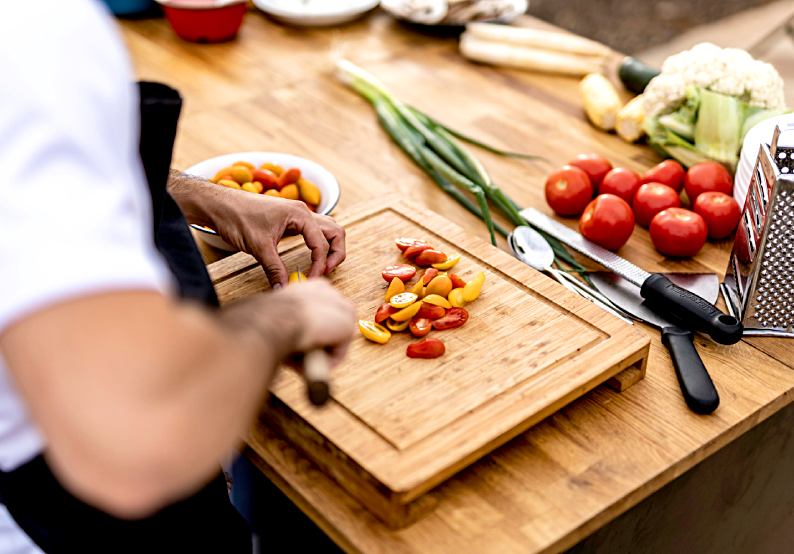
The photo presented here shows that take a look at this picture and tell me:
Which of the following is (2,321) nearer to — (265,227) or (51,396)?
(51,396)

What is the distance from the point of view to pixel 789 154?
1.42 m

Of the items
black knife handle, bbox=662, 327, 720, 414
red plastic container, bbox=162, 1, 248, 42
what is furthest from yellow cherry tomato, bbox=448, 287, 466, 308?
red plastic container, bbox=162, 1, 248, 42

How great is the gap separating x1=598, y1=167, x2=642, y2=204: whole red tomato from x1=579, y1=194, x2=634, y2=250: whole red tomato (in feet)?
0.36

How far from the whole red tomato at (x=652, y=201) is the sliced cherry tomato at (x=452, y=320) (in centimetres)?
56

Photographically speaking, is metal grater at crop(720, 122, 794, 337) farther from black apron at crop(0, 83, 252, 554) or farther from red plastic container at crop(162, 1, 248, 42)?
red plastic container at crop(162, 1, 248, 42)

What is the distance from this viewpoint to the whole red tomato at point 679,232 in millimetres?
1654

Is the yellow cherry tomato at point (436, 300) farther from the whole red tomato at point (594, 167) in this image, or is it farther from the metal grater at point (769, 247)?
the whole red tomato at point (594, 167)

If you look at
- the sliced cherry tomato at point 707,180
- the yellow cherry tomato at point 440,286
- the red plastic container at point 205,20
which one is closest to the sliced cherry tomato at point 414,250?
the yellow cherry tomato at point 440,286

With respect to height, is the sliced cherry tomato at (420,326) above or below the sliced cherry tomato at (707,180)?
below

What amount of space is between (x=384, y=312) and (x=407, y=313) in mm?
37

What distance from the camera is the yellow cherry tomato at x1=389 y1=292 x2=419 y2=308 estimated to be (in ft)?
4.47

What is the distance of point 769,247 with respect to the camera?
1407 mm

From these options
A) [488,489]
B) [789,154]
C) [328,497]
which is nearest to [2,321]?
[328,497]

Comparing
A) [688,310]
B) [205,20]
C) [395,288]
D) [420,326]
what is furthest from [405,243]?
[205,20]
